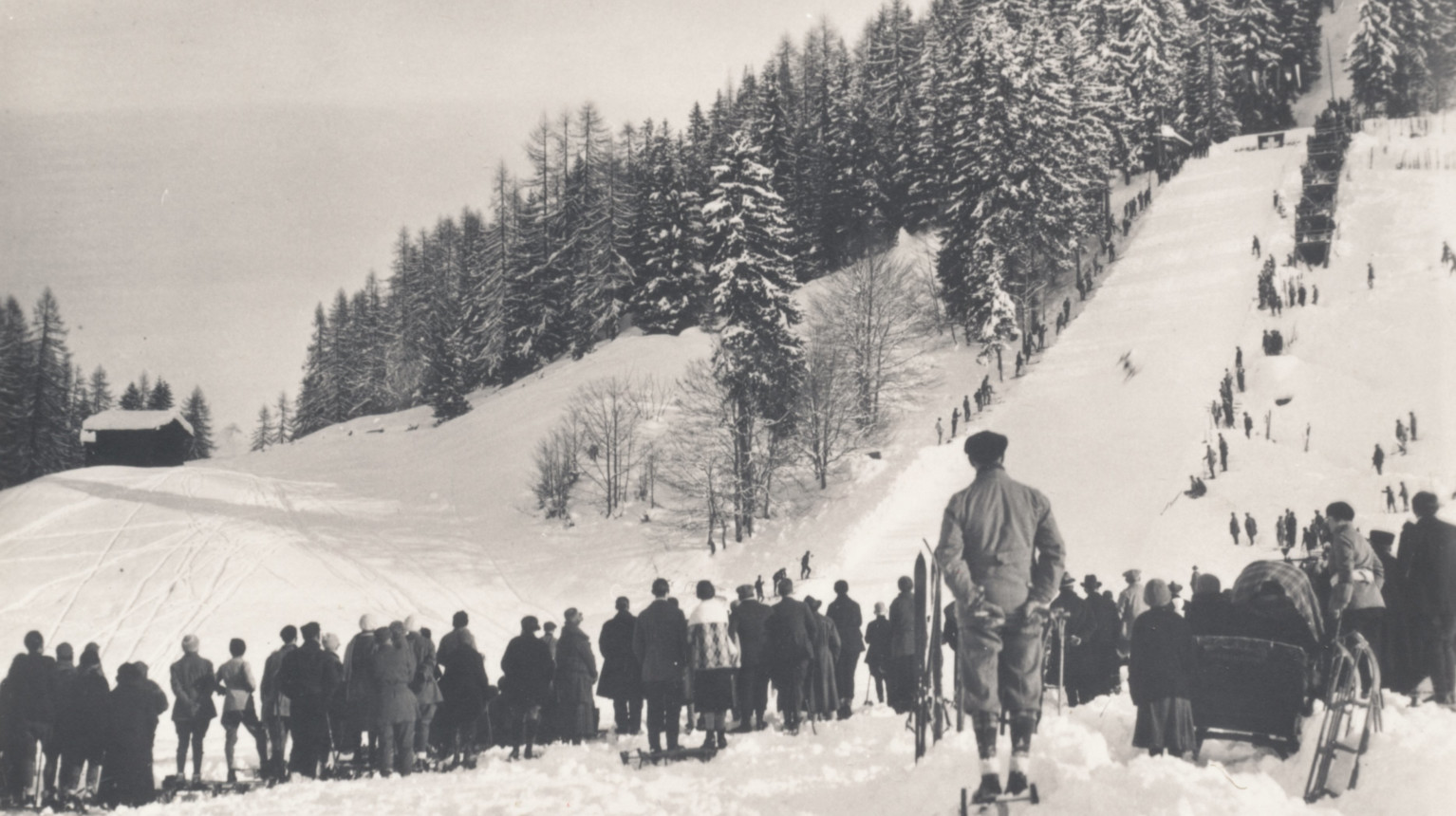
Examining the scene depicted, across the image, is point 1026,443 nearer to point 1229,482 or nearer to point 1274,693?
point 1229,482

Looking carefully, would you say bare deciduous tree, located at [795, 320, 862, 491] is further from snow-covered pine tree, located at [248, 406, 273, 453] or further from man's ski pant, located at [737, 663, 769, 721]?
snow-covered pine tree, located at [248, 406, 273, 453]

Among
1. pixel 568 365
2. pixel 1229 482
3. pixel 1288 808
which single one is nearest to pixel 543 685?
pixel 1288 808

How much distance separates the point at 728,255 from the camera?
3578cm

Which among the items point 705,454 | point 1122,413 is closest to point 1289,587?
point 1122,413

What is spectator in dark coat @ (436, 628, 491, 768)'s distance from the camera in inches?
452

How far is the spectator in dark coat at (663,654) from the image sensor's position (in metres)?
10.3

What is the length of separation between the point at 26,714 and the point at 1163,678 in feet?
30.4

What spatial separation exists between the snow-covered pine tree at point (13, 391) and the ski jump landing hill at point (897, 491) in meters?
4.45

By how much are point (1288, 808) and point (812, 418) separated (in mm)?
32159

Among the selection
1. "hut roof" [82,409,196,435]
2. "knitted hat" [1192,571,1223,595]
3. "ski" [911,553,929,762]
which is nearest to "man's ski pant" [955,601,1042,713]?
"ski" [911,553,929,762]

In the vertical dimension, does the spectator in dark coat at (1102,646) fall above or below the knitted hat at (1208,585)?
below

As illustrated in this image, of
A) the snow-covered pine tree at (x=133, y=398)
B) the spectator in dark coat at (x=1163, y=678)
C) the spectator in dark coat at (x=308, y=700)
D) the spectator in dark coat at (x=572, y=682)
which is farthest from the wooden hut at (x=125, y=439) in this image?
the spectator in dark coat at (x=1163, y=678)

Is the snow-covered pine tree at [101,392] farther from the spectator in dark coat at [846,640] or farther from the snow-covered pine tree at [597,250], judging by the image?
the spectator in dark coat at [846,640]

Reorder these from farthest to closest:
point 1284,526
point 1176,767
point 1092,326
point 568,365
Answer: point 568,365, point 1092,326, point 1284,526, point 1176,767
